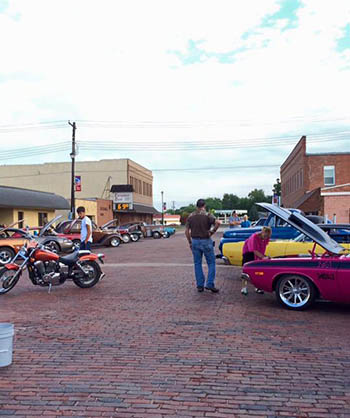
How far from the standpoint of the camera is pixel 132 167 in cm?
5700

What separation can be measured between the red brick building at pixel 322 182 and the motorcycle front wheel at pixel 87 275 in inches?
907

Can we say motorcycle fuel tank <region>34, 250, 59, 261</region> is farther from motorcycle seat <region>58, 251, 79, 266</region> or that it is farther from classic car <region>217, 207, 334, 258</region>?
classic car <region>217, 207, 334, 258</region>

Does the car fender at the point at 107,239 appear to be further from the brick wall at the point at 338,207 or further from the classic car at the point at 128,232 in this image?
the brick wall at the point at 338,207

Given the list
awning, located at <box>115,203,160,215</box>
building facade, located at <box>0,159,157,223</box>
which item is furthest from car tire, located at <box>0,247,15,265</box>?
building facade, located at <box>0,159,157,223</box>

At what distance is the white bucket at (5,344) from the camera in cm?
493

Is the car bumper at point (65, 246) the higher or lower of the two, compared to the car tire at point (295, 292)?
higher

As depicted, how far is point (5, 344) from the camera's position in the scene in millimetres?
4980

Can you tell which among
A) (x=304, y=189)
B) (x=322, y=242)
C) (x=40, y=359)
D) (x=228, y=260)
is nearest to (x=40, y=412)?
(x=40, y=359)

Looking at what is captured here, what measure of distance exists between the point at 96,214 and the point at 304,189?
19.7 meters

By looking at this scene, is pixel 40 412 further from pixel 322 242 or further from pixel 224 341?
pixel 322 242

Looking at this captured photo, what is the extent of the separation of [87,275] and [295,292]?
15.2 feet

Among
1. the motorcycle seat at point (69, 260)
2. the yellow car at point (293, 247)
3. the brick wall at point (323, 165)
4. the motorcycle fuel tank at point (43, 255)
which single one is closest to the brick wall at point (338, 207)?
the brick wall at point (323, 165)

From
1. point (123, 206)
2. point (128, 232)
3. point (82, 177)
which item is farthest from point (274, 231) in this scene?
point (82, 177)

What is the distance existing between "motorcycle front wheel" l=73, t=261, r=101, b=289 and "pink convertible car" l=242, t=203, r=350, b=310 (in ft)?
11.9
